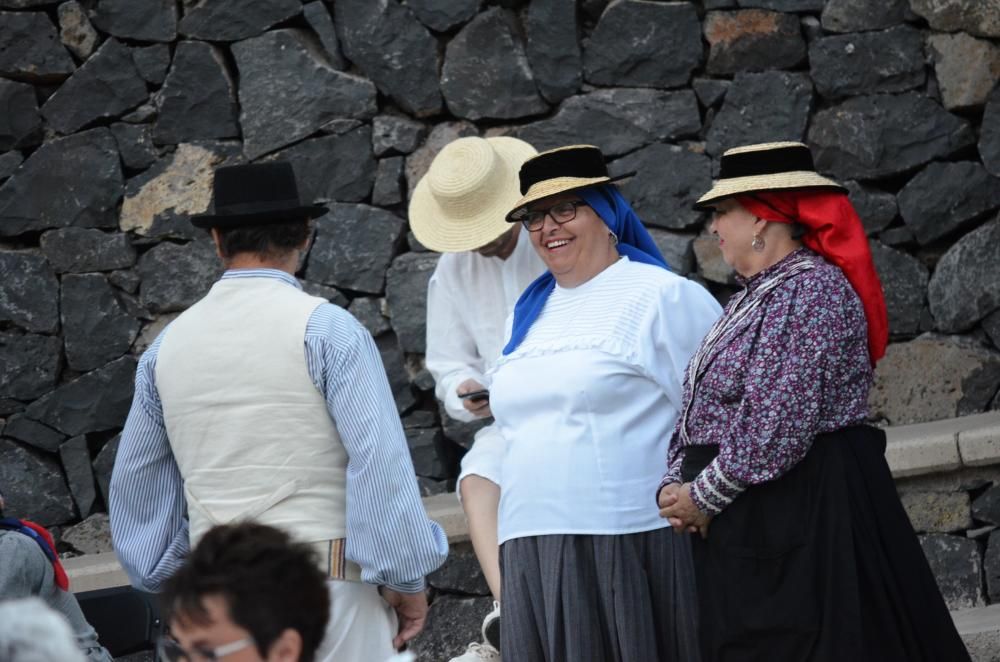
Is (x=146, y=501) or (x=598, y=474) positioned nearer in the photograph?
(x=146, y=501)

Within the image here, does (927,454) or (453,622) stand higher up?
(927,454)

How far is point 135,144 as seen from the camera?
18.4 feet

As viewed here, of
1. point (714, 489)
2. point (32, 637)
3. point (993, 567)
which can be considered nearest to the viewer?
point (32, 637)

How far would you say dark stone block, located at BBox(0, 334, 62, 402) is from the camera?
18.1ft

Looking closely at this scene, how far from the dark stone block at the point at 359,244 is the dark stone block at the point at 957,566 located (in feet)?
7.69

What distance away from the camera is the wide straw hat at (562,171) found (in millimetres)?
3457

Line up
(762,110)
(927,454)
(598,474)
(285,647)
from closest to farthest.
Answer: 1. (285,647)
2. (598,474)
3. (927,454)
4. (762,110)

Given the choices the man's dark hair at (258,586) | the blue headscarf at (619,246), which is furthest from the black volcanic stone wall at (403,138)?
the man's dark hair at (258,586)

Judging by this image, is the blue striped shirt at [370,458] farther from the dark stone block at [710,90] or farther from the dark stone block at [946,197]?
the dark stone block at [946,197]

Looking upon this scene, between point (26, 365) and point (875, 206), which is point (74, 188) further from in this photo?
point (875, 206)

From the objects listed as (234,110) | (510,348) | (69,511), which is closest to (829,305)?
(510,348)

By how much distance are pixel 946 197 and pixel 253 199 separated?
10.3ft

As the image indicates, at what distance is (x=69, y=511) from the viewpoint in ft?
18.2

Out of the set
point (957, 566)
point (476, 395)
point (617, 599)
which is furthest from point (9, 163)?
point (957, 566)
